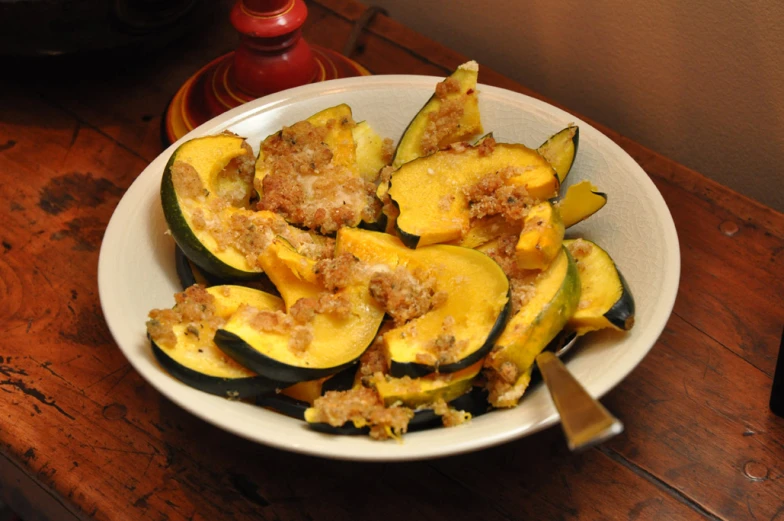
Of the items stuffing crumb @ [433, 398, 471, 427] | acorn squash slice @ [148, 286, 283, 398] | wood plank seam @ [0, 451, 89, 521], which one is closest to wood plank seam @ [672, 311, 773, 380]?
stuffing crumb @ [433, 398, 471, 427]

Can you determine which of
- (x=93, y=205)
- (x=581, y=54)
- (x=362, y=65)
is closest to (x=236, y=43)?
(x=362, y=65)

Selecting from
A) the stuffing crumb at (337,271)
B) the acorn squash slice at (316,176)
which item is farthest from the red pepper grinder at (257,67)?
the stuffing crumb at (337,271)

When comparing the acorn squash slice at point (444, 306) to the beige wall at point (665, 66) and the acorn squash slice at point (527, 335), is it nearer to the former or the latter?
the acorn squash slice at point (527, 335)

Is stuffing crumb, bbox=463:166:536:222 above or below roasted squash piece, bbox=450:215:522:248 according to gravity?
above

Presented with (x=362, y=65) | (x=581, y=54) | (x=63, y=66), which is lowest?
(x=63, y=66)

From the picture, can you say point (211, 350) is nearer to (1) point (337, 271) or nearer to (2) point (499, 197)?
(1) point (337, 271)

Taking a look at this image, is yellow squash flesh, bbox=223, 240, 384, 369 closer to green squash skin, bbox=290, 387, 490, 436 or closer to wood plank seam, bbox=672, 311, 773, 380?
green squash skin, bbox=290, 387, 490, 436

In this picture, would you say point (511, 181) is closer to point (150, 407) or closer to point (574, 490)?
point (574, 490)
